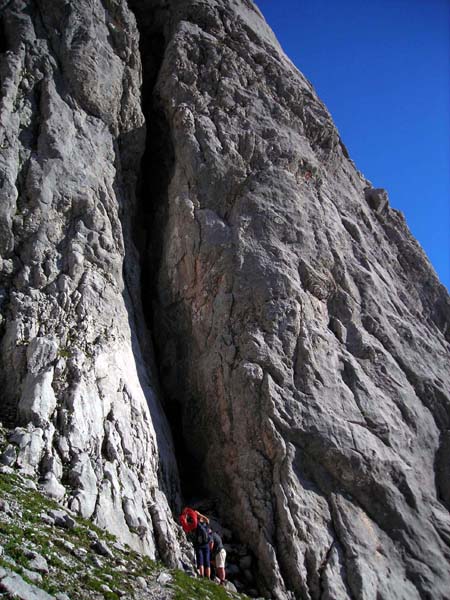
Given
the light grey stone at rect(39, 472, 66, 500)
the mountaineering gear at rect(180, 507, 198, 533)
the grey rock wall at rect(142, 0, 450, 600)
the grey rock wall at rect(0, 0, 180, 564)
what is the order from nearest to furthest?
1. the light grey stone at rect(39, 472, 66, 500)
2. the grey rock wall at rect(0, 0, 180, 564)
3. the mountaineering gear at rect(180, 507, 198, 533)
4. the grey rock wall at rect(142, 0, 450, 600)

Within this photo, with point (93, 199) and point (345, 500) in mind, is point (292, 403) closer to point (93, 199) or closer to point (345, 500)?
point (345, 500)

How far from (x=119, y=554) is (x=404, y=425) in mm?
13543

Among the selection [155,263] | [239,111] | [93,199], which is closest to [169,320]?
[155,263]

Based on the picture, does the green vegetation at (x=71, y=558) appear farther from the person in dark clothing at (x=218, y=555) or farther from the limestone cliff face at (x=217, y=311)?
the person in dark clothing at (x=218, y=555)

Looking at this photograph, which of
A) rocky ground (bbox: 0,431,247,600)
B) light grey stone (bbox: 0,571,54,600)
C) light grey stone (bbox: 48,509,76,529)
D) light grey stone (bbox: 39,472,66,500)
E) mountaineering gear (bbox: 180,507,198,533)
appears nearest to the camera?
light grey stone (bbox: 0,571,54,600)

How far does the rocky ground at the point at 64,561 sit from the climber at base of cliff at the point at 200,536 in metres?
1.69

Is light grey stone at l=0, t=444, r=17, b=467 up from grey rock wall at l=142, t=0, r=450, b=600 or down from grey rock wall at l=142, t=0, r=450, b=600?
down

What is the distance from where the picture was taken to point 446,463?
854 inches


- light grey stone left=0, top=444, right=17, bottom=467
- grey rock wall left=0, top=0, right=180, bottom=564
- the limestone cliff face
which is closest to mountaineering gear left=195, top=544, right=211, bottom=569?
grey rock wall left=0, top=0, right=180, bottom=564

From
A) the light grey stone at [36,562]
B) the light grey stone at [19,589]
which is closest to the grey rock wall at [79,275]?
the light grey stone at [36,562]

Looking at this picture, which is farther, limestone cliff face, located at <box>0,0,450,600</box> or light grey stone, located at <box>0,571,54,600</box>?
limestone cliff face, located at <box>0,0,450,600</box>

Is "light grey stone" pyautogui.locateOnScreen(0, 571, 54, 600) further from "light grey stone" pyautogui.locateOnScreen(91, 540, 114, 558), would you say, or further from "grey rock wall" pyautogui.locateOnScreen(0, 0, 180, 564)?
"grey rock wall" pyautogui.locateOnScreen(0, 0, 180, 564)

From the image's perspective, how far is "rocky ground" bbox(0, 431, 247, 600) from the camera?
9.16 meters

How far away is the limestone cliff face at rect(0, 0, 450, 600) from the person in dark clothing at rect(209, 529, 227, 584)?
1262 mm
